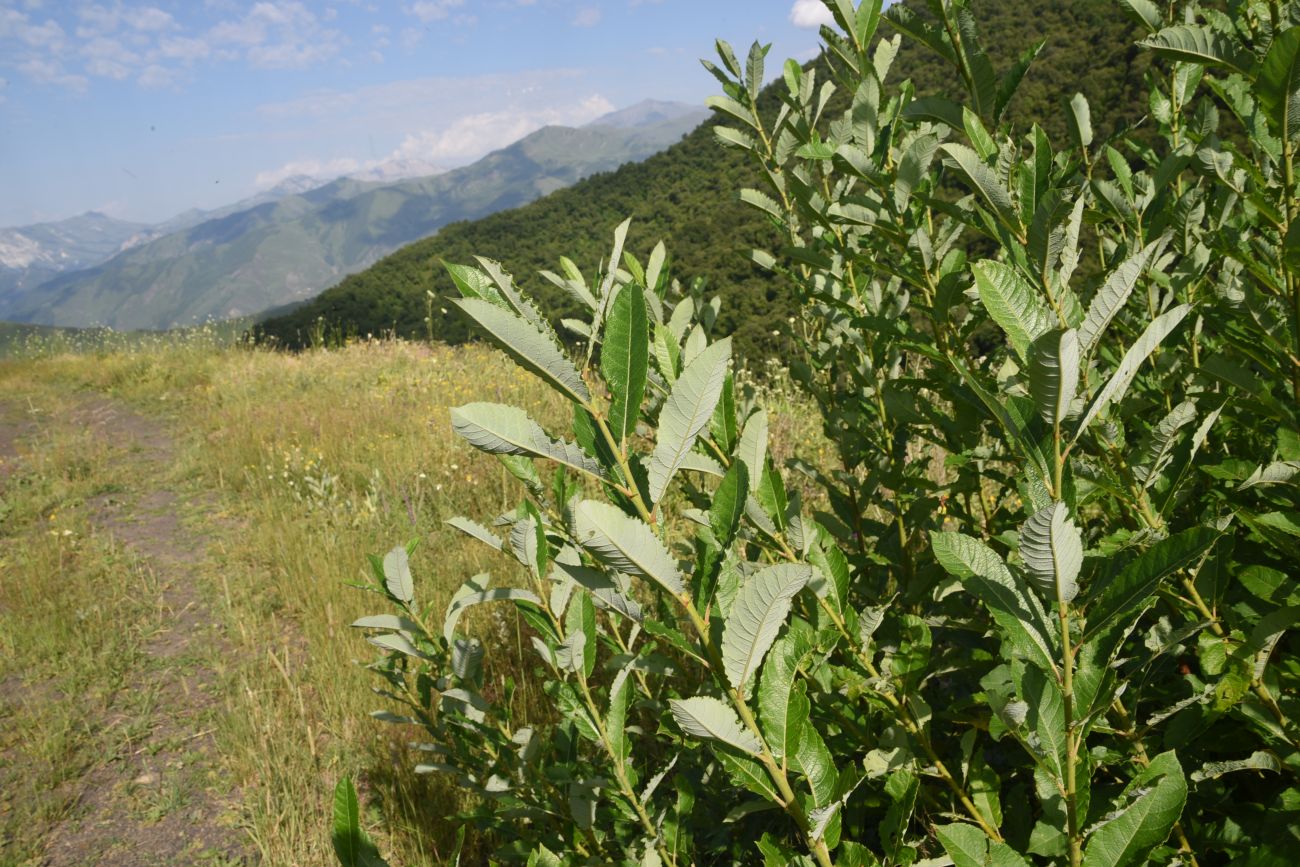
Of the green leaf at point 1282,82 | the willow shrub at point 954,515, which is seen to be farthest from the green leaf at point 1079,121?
the green leaf at point 1282,82

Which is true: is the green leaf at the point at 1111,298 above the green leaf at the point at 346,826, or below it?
above

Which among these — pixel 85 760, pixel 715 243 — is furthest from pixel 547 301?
pixel 85 760

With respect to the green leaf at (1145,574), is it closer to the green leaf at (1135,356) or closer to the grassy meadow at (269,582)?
the green leaf at (1135,356)

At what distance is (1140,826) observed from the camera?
2.09 ft

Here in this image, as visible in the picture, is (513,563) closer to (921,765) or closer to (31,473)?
(921,765)

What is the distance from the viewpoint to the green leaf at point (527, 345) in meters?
0.59

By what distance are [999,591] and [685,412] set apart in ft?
1.05

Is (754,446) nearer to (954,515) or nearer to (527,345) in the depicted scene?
(527,345)

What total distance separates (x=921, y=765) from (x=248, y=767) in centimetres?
249

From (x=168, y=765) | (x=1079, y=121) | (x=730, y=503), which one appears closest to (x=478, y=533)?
(x=730, y=503)

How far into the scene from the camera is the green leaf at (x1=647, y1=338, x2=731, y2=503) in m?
0.65

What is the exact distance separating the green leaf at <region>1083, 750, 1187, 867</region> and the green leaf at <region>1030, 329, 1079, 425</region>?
351mm

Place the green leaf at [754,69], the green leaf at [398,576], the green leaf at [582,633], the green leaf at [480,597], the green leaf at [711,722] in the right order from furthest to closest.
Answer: the green leaf at [754,69] < the green leaf at [398,576] < the green leaf at [582,633] < the green leaf at [480,597] < the green leaf at [711,722]

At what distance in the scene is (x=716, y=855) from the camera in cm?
152
